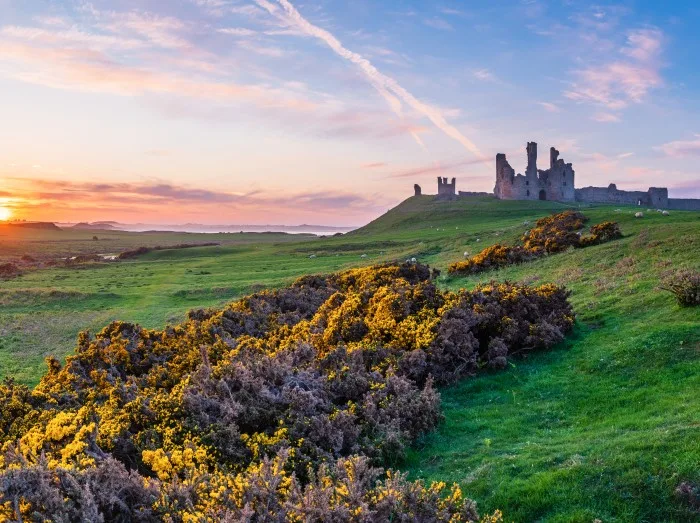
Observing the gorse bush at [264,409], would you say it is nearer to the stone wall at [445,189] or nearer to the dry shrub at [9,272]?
the dry shrub at [9,272]

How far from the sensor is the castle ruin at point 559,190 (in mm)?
132250

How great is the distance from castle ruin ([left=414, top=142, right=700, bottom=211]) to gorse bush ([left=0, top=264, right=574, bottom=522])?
125897 millimetres

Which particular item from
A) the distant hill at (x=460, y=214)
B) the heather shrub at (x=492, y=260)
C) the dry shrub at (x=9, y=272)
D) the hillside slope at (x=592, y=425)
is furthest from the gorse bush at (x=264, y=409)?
the distant hill at (x=460, y=214)

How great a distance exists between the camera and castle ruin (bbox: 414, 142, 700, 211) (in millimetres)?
132250

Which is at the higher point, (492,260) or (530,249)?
(530,249)

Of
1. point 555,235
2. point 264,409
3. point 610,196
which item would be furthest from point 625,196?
point 264,409

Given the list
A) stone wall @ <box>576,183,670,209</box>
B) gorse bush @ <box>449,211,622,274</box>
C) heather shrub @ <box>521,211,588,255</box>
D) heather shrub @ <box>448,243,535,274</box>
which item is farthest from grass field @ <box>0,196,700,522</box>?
stone wall @ <box>576,183,670,209</box>

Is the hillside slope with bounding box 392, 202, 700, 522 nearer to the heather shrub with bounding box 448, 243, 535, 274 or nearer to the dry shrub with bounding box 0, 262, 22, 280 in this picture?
the heather shrub with bounding box 448, 243, 535, 274

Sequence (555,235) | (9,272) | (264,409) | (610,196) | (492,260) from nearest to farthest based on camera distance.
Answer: (264,409)
(492,260)
(555,235)
(9,272)
(610,196)

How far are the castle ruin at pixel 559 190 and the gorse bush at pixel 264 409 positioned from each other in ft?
413

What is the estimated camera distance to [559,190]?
13425 centimetres

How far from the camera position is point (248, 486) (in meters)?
5.85

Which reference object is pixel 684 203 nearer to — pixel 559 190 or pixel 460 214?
pixel 559 190

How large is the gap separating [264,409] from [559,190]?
454 ft
